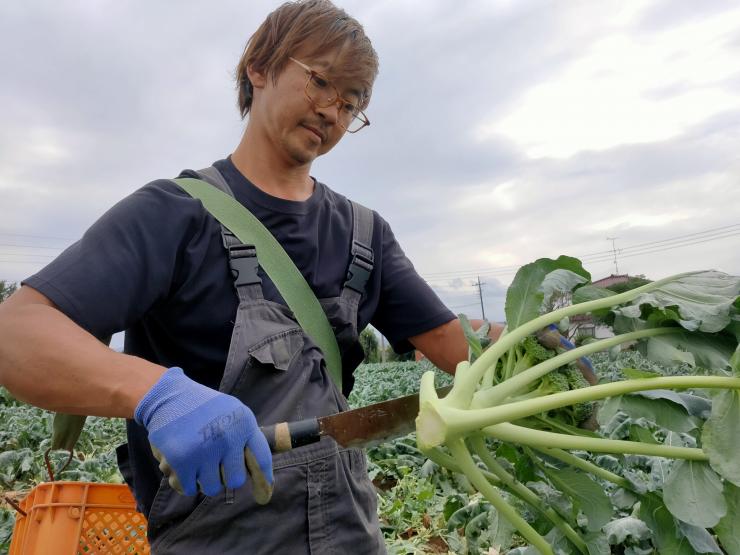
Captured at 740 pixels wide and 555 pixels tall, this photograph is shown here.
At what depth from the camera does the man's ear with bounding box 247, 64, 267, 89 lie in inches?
90.9

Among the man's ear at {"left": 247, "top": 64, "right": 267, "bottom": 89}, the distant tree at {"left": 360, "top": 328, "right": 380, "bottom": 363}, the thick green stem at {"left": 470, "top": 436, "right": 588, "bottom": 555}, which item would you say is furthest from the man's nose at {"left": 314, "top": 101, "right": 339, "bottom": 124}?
the distant tree at {"left": 360, "top": 328, "right": 380, "bottom": 363}

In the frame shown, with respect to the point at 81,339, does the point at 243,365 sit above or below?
below

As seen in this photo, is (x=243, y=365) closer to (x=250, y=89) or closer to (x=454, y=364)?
(x=454, y=364)

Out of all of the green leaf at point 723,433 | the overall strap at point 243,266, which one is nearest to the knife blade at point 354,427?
the overall strap at point 243,266

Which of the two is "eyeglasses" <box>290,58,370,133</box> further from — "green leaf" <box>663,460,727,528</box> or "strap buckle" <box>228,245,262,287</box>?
"green leaf" <box>663,460,727,528</box>

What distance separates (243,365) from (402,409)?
19.5 inches

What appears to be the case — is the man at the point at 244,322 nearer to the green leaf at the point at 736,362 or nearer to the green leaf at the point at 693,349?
the green leaf at the point at 693,349

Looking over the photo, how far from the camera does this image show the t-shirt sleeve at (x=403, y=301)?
2.56 metres

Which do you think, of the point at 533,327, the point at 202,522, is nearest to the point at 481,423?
the point at 533,327

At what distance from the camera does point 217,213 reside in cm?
197

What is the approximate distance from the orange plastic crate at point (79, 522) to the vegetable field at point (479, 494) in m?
1.27

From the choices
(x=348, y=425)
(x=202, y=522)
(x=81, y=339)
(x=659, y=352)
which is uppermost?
(x=81, y=339)

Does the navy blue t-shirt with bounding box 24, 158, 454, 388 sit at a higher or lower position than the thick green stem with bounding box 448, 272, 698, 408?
higher

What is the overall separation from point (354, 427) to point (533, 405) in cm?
53
